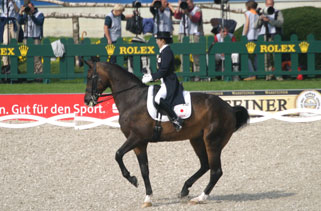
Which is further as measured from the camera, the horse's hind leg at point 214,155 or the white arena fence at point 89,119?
the white arena fence at point 89,119

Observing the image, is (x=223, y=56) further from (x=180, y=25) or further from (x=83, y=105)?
(x=83, y=105)

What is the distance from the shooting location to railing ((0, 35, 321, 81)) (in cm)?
1756

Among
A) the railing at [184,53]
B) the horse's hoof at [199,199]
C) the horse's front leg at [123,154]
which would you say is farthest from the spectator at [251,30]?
the horse's front leg at [123,154]

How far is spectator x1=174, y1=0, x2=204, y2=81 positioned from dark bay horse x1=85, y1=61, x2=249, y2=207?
8.31m

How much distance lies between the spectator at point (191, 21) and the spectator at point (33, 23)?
12.4 feet

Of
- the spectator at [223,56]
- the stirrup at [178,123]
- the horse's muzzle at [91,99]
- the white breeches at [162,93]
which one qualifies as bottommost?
the stirrup at [178,123]

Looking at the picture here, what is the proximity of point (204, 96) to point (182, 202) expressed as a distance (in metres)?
1.55

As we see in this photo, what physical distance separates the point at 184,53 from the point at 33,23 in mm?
4315

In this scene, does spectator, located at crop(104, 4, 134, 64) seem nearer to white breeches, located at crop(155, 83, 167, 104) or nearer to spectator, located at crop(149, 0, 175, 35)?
spectator, located at crop(149, 0, 175, 35)

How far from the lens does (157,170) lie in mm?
11562

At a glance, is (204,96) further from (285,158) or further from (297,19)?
(297,19)

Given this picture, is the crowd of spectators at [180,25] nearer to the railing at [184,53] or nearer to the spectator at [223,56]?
Answer: the spectator at [223,56]

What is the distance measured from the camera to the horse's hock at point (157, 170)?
930 cm

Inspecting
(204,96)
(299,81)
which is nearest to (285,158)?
(204,96)
